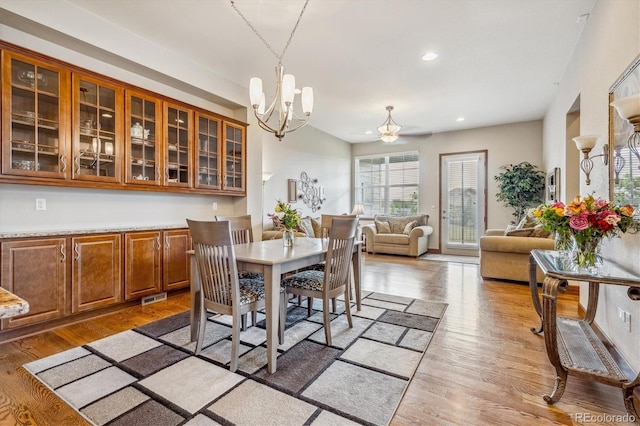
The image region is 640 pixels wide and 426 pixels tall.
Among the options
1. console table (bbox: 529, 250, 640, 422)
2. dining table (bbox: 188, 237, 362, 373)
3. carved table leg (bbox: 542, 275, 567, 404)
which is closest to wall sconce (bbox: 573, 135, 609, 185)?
console table (bbox: 529, 250, 640, 422)

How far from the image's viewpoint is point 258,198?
4938mm

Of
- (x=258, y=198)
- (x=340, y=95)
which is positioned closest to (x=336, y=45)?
(x=340, y=95)

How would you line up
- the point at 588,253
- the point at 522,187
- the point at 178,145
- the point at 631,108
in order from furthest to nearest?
the point at 522,187, the point at 178,145, the point at 588,253, the point at 631,108

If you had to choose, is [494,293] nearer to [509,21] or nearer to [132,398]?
[509,21]

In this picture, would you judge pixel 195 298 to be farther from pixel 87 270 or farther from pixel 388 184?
pixel 388 184

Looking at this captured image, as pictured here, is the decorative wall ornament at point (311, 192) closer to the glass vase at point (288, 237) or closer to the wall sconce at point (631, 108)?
the glass vase at point (288, 237)

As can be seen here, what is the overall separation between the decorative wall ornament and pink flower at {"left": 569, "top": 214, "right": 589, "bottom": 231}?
5.13 meters

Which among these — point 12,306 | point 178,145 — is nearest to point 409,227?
point 178,145

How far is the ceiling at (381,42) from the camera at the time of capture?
2779mm

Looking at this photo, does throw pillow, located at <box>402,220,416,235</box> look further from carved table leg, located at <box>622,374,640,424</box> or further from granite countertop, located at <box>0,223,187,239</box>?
carved table leg, located at <box>622,374,640,424</box>

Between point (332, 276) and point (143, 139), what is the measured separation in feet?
8.71

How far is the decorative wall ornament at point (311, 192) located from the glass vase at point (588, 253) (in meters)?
5.13

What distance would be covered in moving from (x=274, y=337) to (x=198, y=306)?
82 centimetres

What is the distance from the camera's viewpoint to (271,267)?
209cm
